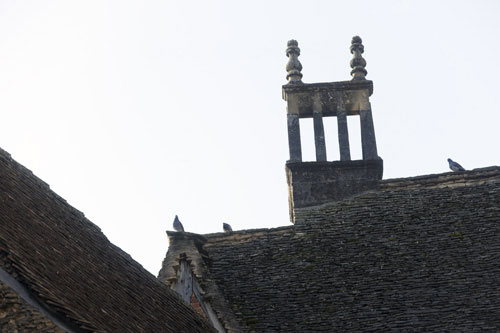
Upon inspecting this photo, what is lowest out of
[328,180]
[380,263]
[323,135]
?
[380,263]

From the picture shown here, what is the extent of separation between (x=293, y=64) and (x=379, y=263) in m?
6.26

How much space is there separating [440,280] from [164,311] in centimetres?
462

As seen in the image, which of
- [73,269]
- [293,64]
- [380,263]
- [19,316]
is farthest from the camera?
[293,64]

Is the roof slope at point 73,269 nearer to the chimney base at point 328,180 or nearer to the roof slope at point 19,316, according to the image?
the roof slope at point 19,316

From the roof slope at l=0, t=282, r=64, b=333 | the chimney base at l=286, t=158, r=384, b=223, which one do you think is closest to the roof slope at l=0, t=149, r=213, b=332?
the roof slope at l=0, t=282, r=64, b=333

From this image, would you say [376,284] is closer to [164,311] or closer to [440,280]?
[440,280]

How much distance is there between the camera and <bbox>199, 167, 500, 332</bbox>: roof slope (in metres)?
16.3

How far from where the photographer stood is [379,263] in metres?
17.5

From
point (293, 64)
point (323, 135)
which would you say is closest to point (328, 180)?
point (323, 135)

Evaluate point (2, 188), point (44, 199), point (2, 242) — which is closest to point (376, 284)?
point (44, 199)

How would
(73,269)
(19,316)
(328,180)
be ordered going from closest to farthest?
(19,316) → (73,269) → (328,180)

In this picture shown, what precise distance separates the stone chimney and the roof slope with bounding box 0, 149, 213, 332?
5.87 m

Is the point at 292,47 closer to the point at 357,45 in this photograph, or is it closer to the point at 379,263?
the point at 357,45

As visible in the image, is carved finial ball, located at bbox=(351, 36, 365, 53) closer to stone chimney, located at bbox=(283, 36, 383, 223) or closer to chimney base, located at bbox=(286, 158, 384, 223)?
stone chimney, located at bbox=(283, 36, 383, 223)
